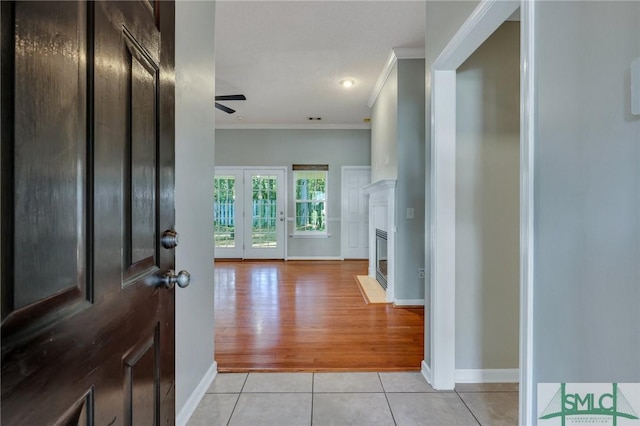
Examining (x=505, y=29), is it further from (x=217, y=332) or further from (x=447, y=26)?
(x=217, y=332)

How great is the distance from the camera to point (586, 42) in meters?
→ 0.85

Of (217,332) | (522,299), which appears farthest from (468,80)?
(217,332)

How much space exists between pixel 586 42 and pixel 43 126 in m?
1.27

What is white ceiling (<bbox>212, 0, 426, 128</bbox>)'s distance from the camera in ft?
8.55

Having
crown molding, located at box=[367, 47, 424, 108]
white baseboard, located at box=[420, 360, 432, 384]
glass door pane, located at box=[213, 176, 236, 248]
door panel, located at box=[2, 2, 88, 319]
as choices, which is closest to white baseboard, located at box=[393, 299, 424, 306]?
white baseboard, located at box=[420, 360, 432, 384]

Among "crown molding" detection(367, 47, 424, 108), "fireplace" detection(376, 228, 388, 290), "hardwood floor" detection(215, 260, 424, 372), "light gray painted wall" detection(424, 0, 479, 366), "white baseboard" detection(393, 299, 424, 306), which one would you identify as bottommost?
"hardwood floor" detection(215, 260, 424, 372)

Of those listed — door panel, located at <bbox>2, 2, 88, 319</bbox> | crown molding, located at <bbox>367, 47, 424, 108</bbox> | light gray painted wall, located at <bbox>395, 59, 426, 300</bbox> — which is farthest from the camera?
light gray painted wall, located at <bbox>395, 59, 426, 300</bbox>

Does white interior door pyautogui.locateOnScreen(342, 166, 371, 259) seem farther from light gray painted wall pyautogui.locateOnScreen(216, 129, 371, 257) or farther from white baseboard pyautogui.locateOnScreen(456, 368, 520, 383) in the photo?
white baseboard pyautogui.locateOnScreen(456, 368, 520, 383)

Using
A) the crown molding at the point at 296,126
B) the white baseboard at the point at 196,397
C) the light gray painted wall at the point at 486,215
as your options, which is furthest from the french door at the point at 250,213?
the light gray painted wall at the point at 486,215

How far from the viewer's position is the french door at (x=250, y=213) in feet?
20.9

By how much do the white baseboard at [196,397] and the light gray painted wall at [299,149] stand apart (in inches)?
172

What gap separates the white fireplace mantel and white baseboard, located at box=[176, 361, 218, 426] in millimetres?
2182

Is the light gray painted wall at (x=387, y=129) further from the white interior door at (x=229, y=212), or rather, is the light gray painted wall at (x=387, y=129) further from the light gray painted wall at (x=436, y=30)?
the white interior door at (x=229, y=212)

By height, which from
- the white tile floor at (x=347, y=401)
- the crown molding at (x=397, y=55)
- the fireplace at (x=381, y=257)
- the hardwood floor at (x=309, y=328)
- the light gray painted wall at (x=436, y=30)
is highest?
the crown molding at (x=397, y=55)
